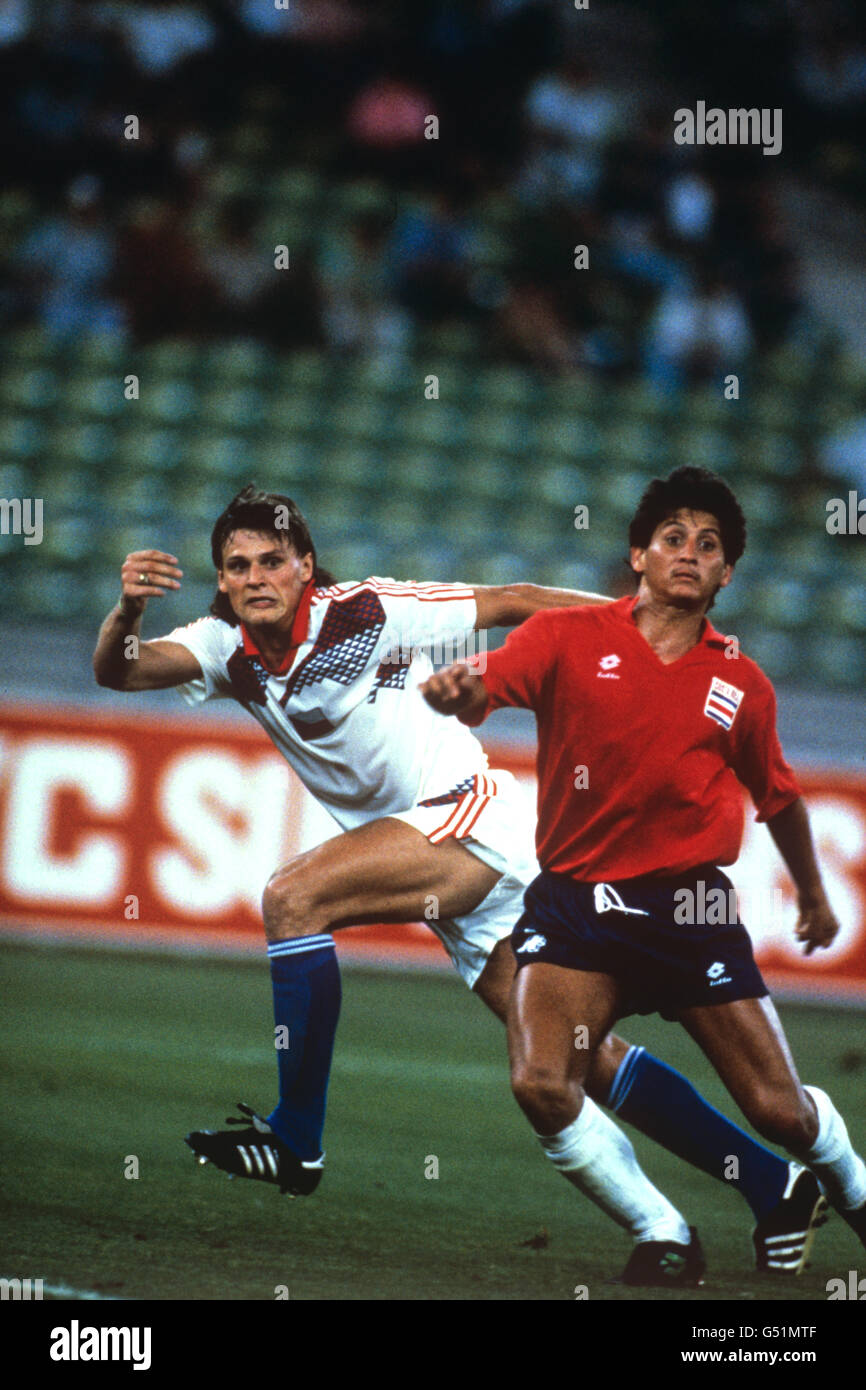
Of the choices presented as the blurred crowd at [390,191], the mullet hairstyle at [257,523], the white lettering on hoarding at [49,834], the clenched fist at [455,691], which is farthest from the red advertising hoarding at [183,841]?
the clenched fist at [455,691]

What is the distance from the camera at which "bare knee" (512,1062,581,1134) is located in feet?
11.1

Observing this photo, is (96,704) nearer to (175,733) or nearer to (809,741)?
(175,733)

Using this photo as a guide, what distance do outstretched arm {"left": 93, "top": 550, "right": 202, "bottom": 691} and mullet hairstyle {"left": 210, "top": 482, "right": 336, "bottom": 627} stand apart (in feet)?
0.44

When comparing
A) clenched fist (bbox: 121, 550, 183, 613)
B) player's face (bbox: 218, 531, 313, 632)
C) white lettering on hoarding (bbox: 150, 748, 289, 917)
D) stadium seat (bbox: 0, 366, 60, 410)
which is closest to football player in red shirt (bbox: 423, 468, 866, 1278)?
player's face (bbox: 218, 531, 313, 632)

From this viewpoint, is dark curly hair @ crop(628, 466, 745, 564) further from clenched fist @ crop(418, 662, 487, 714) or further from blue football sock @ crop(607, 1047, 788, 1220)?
blue football sock @ crop(607, 1047, 788, 1220)

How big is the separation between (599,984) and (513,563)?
18.8ft

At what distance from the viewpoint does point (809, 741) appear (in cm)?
817

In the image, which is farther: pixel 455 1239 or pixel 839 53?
pixel 839 53

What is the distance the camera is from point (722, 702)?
3527 mm

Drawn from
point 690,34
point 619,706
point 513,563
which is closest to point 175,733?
point 513,563

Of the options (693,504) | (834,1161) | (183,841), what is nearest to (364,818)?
(693,504)

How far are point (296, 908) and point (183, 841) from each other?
3941 mm

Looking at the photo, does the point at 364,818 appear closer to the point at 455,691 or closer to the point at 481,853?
the point at 481,853

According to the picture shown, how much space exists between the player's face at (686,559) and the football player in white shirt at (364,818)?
0.34 m
